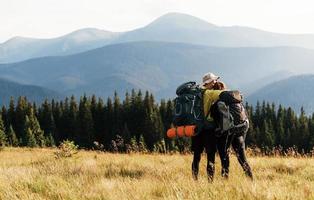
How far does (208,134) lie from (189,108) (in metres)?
0.75

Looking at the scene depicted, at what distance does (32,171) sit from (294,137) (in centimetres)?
12308

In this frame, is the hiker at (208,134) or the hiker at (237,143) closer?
the hiker at (208,134)

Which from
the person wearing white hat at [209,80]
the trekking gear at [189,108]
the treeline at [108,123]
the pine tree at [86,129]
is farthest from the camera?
the treeline at [108,123]

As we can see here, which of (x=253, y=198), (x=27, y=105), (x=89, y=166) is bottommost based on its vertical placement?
(x=27, y=105)

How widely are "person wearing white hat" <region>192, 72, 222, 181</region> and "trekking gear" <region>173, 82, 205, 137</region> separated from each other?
0.12 m

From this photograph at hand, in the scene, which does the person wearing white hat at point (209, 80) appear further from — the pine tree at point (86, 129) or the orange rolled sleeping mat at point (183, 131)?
the pine tree at point (86, 129)

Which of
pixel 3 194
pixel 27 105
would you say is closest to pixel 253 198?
pixel 3 194

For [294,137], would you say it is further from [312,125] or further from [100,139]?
[100,139]

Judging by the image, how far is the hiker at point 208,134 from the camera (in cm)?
979

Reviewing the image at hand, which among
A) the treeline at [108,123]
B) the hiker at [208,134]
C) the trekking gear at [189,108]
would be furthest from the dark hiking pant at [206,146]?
the treeline at [108,123]

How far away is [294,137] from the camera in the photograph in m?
128

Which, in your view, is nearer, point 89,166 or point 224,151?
point 224,151

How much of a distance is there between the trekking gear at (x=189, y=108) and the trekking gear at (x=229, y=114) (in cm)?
30

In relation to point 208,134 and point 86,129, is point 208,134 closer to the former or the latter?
point 208,134
